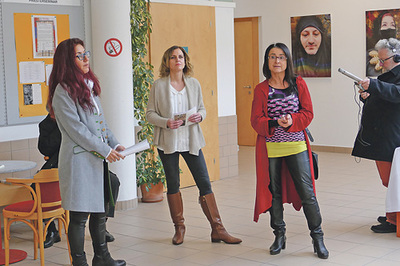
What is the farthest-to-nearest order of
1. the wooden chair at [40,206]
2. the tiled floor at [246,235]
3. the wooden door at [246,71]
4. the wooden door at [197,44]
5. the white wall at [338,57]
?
the wooden door at [246,71], the white wall at [338,57], the wooden door at [197,44], the tiled floor at [246,235], the wooden chair at [40,206]

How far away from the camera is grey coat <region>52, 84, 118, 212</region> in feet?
13.3

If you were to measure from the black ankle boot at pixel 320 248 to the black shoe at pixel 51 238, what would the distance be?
2.21 meters

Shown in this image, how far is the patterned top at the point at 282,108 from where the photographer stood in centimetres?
470

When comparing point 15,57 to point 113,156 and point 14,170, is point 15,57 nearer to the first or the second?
point 14,170

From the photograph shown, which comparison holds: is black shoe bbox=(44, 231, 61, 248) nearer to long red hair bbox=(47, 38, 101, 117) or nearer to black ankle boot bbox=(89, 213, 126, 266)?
black ankle boot bbox=(89, 213, 126, 266)

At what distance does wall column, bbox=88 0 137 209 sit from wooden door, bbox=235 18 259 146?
542 centimetres

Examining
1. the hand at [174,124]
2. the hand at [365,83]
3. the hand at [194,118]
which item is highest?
the hand at [365,83]

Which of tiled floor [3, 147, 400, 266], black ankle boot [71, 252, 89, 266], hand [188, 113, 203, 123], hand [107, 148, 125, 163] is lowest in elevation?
tiled floor [3, 147, 400, 266]

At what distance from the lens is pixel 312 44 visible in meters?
10.7

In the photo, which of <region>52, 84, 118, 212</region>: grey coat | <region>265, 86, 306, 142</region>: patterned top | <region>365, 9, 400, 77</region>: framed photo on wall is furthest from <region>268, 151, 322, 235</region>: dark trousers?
<region>365, 9, 400, 77</region>: framed photo on wall

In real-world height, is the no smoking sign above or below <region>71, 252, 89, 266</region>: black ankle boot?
above

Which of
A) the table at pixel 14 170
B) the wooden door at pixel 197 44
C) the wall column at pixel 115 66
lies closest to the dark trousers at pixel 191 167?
the table at pixel 14 170

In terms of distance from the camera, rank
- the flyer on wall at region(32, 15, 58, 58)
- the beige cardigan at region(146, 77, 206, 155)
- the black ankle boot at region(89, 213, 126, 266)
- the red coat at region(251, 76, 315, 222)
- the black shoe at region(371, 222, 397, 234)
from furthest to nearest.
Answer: the flyer on wall at region(32, 15, 58, 58) → the black shoe at region(371, 222, 397, 234) → the beige cardigan at region(146, 77, 206, 155) → the red coat at region(251, 76, 315, 222) → the black ankle boot at region(89, 213, 126, 266)

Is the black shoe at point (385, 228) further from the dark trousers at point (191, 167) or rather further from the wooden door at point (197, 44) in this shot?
the wooden door at point (197, 44)
